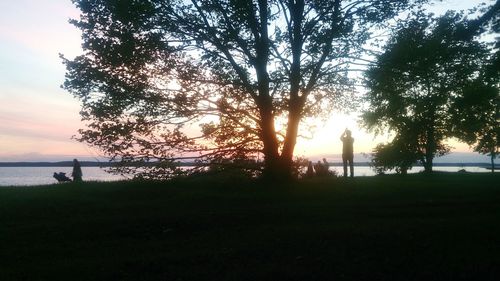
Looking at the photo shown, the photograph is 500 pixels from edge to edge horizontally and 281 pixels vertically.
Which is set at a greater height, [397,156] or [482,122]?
[482,122]

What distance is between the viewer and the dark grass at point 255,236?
7328 millimetres

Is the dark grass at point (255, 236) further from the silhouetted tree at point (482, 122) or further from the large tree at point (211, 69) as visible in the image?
the silhouetted tree at point (482, 122)

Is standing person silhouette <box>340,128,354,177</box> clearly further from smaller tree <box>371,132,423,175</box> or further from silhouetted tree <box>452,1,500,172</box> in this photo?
smaller tree <box>371,132,423,175</box>

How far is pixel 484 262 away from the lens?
7.46m

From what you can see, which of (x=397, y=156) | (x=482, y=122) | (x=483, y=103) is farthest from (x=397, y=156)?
(x=483, y=103)

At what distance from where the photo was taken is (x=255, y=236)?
927cm

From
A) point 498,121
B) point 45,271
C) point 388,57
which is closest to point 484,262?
point 45,271

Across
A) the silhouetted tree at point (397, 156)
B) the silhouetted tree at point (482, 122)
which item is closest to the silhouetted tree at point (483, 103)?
the silhouetted tree at point (482, 122)

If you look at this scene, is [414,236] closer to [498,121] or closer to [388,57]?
[388,57]

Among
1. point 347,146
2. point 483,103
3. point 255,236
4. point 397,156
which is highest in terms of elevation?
point 483,103

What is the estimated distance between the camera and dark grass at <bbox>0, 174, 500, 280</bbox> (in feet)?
24.0

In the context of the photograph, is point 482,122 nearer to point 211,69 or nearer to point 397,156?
point 397,156

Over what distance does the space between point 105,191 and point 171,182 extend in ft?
8.86

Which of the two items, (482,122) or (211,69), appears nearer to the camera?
(211,69)
